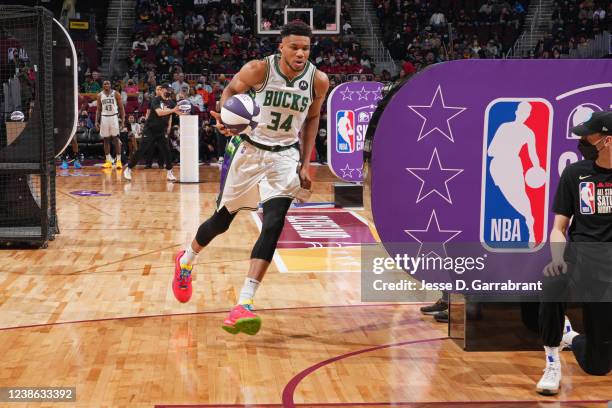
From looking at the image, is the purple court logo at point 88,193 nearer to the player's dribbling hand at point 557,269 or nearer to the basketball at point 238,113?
the basketball at point 238,113

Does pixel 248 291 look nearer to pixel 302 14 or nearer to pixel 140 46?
pixel 302 14

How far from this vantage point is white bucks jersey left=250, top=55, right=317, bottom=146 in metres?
5.73

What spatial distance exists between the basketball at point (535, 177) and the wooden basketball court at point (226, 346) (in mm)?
1057

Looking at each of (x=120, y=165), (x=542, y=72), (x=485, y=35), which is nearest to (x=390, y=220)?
(x=542, y=72)

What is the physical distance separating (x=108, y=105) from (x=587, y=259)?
1494 cm

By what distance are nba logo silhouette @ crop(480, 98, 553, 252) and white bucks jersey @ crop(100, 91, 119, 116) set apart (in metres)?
13.7

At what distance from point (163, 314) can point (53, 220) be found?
13.1 ft

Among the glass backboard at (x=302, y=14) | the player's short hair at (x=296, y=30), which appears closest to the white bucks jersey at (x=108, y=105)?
the glass backboard at (x=302, y=14)

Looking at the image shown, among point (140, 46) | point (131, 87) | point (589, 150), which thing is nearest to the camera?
point (589, 150)

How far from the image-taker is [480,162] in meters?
5.46

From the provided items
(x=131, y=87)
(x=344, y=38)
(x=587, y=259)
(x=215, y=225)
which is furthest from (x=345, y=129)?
(x=344, y=38)

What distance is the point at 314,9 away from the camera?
50.9ft

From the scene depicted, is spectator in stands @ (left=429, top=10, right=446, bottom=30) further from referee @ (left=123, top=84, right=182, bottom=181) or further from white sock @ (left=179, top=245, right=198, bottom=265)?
white sock @ (left=179, top=245, right=198, bottom=265)

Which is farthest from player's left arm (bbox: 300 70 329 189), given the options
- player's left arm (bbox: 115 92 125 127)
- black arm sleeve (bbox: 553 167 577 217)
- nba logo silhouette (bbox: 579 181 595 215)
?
player's left arm (bbox: 115 92 125 127)
